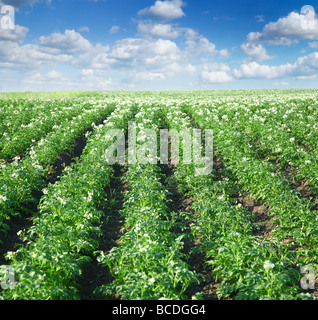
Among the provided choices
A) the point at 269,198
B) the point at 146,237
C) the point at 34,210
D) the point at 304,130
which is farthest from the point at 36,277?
the point at 304,130

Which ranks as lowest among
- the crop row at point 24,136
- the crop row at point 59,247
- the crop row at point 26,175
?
the crop row at point 59,247

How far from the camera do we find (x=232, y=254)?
483 centimetres

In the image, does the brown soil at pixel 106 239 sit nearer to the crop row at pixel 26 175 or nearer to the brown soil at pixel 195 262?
the brown soil at pixel 195 262

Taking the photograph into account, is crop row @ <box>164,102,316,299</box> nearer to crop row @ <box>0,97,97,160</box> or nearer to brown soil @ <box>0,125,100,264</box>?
brown soil @ <box>0,125,100,264</box>
